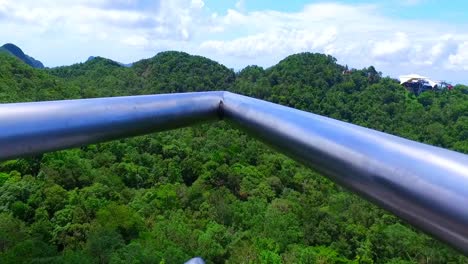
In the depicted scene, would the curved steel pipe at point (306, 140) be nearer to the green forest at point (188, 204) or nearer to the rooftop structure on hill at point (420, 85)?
the green forest at point (188, 204)

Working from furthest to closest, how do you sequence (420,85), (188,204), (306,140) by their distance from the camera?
(420,85) → (188,204) → (306,140)

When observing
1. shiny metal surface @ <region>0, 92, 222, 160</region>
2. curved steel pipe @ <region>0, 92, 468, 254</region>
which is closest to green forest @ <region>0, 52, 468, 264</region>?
curved steel pipe @ <region>0, 92, 468, 254</region>

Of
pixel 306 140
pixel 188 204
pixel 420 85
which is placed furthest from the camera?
pixel 420 85

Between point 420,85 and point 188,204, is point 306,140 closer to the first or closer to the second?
point 188,204

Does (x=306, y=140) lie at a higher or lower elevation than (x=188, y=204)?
higher

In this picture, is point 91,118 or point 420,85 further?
point 420,85

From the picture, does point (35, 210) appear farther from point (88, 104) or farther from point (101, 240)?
point (88, 104)

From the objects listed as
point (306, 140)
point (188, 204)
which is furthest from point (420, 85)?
point (306, 140)
